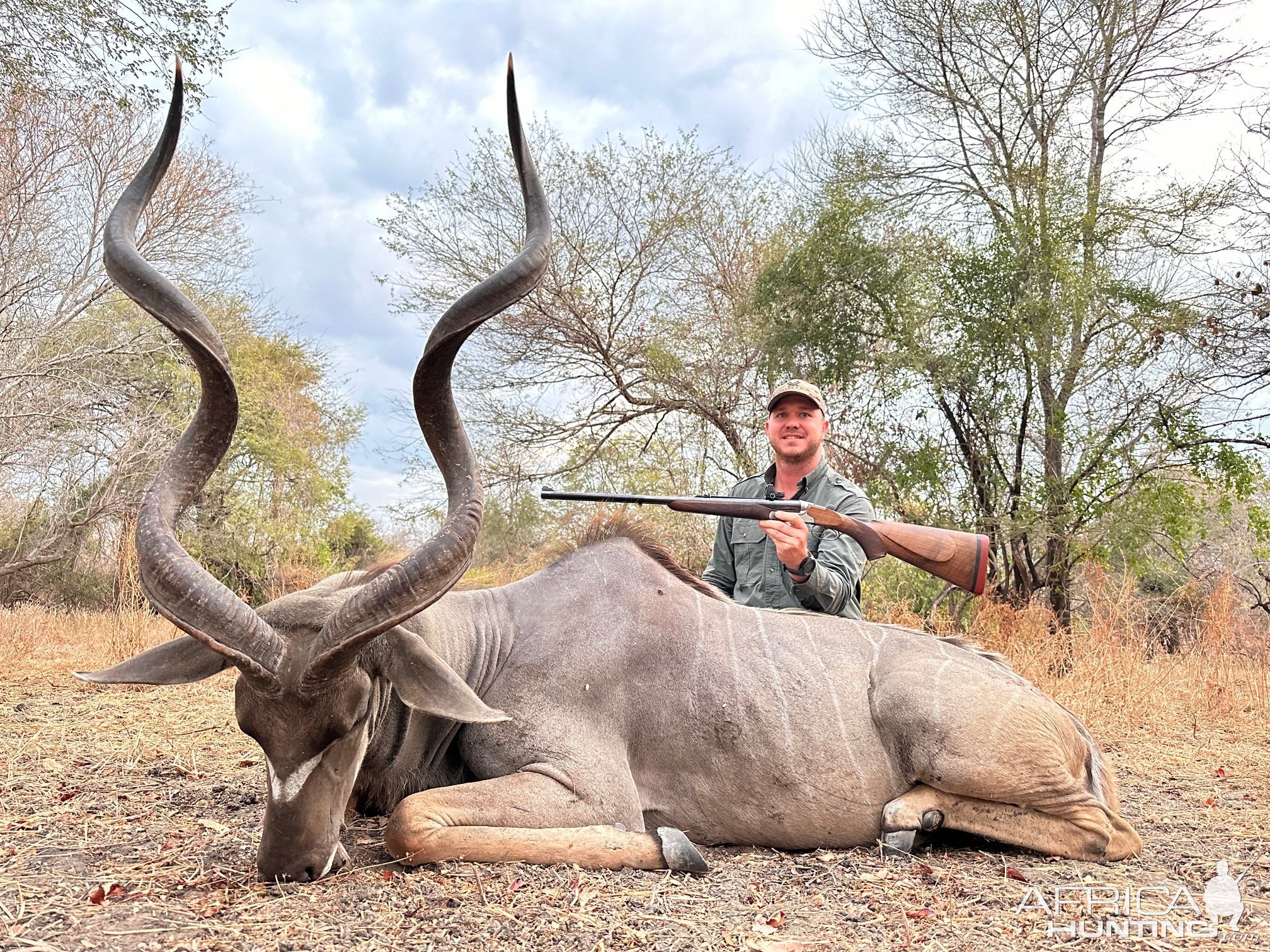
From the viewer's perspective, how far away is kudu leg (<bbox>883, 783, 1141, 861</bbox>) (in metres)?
3.79

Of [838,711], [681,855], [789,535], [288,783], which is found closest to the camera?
[288,783]

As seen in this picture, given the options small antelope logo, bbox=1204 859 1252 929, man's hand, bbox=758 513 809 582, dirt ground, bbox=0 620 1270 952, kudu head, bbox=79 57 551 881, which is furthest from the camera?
man's hand, bbox=758 513 809 582

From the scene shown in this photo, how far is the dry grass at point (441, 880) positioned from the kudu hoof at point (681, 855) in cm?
5

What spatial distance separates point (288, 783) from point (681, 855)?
1.35 metres

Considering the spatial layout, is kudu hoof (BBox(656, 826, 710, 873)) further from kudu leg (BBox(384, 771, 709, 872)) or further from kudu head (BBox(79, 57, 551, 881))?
kudu head (BBox(79, 57, 551, 881))

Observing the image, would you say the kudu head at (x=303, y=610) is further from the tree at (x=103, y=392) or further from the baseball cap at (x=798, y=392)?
the tree at (x=103, y=392)

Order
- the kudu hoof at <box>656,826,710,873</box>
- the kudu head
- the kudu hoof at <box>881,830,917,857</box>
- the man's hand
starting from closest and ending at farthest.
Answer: the kudu head < the kudu hoof at <box>656,826,710,873</box> < the kudu hoof at <box>881,830,917,857</box> < the man's hand

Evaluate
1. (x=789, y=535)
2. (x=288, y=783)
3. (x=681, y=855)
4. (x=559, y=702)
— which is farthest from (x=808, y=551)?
(x=288, y=783)

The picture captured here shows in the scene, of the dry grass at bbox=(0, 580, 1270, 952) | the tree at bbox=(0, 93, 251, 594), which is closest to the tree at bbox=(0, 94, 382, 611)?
the tree at bbox=(0, 93, 251, 594)

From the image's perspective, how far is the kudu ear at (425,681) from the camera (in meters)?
3.21

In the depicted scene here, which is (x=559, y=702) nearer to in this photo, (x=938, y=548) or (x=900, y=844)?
(x=900, y=844)

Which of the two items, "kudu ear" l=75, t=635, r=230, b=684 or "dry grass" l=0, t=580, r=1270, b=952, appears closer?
"dry grass" l=0, t=580, r=1270, b=952

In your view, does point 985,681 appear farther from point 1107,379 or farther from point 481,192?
point 481,192

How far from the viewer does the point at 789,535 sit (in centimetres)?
452
